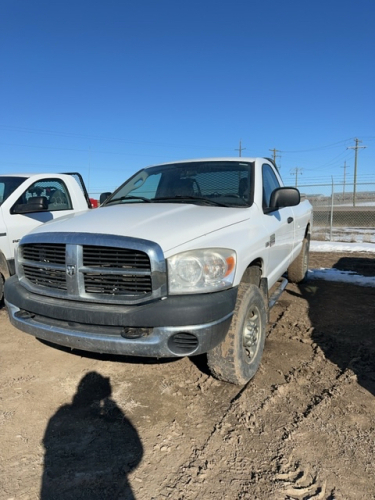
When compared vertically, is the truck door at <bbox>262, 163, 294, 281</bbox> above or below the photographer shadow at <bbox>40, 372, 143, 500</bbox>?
above

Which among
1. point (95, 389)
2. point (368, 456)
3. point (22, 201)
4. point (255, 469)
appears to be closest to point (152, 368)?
point (95, 389)

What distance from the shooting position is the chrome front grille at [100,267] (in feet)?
8.50

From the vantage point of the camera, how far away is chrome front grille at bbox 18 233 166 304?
2590mm

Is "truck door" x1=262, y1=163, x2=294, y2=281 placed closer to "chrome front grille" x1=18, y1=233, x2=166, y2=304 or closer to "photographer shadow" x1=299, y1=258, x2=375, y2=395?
"photographer shadow" x1=299, y1=258, x2=375, y2=395

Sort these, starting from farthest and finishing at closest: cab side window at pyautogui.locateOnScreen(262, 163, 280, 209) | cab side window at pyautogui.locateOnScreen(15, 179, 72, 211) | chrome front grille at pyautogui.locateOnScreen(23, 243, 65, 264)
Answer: cab side window at pyautogui.locateOnScreen(15, 179, 72, 211), cab side window at pyautogui.locateOnScreen(262, 163, 280, 209), chrome front grille at pyautogui.locateOnScreen(23, 243, 65, 264)

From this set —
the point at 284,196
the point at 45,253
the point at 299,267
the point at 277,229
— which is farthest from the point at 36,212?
the point at 299,267

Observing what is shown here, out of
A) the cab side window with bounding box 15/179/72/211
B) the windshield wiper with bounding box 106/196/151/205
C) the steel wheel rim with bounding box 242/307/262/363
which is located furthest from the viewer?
the cab side window with bounding box 15/179/72/211

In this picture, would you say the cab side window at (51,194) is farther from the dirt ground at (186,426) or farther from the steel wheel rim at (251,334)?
the steel wheel rim at (251,334)

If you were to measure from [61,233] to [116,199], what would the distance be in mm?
1456

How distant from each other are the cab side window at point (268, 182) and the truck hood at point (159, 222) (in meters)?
0.66

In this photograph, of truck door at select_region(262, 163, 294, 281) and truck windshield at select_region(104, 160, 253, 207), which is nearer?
truck windshield at select_region(104, 160, 253, 207)

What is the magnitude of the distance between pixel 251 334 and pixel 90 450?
1.56m

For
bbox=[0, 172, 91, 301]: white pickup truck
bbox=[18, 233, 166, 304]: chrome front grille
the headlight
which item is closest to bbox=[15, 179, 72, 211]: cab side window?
bbox=[0, 172, 91, 301]: white pickup truck

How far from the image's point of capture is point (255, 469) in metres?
2.23
